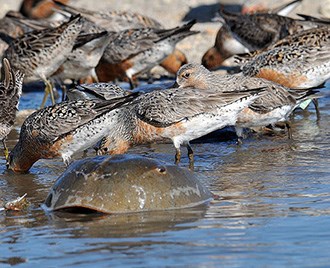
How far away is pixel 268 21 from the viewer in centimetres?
1595

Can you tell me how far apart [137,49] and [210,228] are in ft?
30.4

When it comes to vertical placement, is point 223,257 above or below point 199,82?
above

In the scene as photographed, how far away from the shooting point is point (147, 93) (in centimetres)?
1004

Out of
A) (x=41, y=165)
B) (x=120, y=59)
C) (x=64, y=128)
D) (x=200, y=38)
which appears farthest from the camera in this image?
(x=200, y=38)

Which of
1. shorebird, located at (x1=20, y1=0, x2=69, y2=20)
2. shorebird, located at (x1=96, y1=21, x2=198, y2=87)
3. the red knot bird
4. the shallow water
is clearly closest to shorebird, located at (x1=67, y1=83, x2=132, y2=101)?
the shallow water

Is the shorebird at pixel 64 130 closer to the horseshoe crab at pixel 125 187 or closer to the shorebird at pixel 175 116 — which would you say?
the shorebird at pixel 175 116

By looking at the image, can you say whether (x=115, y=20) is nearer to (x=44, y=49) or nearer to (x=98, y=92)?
(x=44, y=49)

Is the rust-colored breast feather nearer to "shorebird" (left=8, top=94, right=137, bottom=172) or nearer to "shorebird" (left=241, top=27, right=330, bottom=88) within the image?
"shorebird" (left=241, top=27, right=330, bottom=88)

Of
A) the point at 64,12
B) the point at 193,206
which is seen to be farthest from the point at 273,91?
the point at 64,12

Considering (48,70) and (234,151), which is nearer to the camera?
(234,151)

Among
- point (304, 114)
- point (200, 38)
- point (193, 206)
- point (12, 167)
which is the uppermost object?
point (193, 206)

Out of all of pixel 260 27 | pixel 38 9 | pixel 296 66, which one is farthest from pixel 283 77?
pixel 38 9

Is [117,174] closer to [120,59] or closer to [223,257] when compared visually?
[223,257]

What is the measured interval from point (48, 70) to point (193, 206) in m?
7.60
